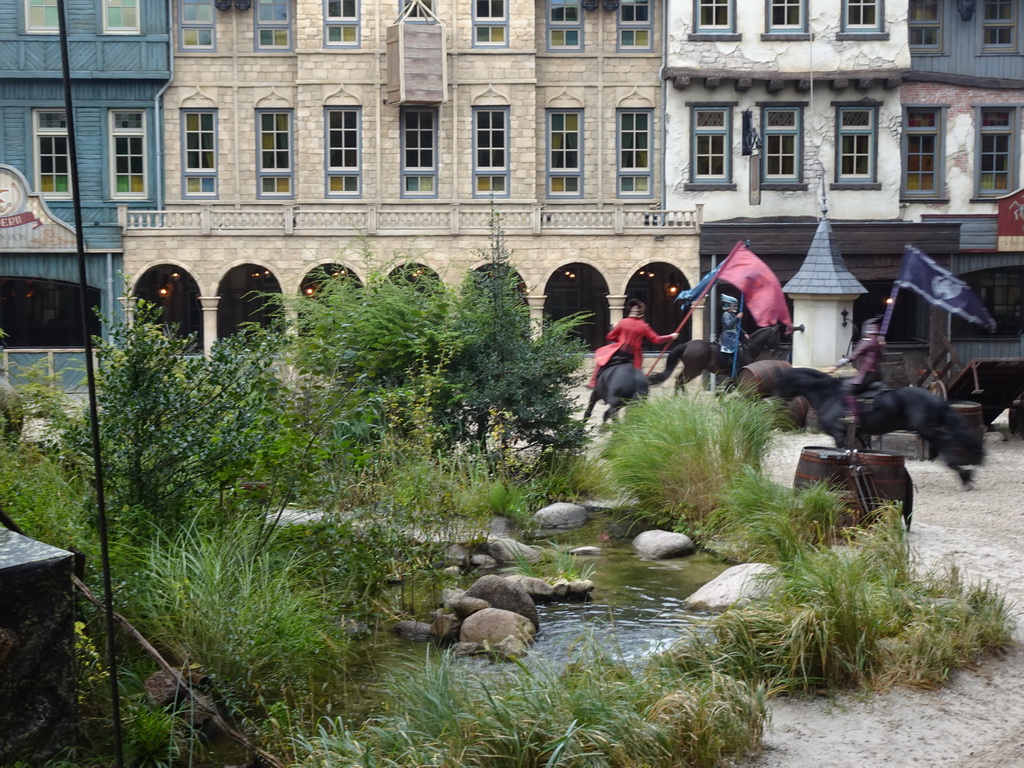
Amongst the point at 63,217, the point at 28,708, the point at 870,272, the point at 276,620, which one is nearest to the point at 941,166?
the point at 870,272

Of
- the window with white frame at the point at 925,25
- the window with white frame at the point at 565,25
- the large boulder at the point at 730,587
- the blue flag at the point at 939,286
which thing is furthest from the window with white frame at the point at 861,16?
the large boulder at the point at 730,587

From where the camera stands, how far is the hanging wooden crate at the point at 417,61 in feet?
87.1

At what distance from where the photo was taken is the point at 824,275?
20281 millimetres

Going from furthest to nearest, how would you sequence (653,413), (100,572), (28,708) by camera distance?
(653,413), (100,572), (28,708)

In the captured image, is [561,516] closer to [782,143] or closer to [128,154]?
[782,143]

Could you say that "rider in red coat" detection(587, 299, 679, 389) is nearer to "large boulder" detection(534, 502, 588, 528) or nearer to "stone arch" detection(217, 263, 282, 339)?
"large boulder" detection(534, 502, 588, 528)

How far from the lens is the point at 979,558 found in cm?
963

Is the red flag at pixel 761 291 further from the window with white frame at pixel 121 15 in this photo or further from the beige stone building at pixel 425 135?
the window with white frame at pixel 121 15

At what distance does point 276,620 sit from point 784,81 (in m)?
22.9

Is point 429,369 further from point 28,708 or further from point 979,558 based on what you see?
point 28,708

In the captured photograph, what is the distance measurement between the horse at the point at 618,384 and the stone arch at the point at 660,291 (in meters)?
12.6

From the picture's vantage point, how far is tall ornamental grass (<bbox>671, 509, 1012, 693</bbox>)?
6.66 metres

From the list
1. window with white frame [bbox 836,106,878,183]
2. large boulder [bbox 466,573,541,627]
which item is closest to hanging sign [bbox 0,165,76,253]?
window with white frame [bbox 836,106,878,183]

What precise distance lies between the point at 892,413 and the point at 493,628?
6.16 meters
